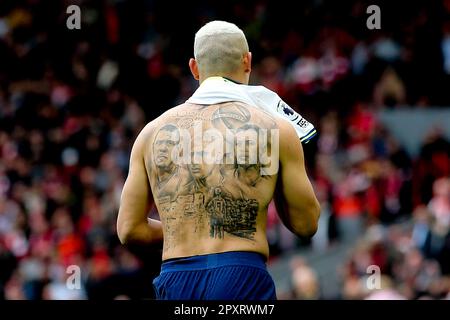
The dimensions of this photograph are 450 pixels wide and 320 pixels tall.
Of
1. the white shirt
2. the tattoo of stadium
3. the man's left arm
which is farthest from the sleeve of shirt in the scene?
the man's left arm

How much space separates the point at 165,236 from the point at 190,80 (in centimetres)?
1438

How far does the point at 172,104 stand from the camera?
19.1m

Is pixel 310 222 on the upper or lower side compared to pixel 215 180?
lower

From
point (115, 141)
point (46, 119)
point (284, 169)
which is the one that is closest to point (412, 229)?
point (115, 141)

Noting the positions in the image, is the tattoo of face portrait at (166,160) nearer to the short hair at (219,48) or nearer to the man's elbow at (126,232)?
the man's elbow at (126,232)

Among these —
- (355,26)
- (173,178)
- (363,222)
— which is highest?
(355,26)

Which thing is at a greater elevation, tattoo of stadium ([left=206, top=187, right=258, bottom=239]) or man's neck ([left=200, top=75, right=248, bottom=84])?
man's neck ([left=200, top=75, right=248, bottom=84])

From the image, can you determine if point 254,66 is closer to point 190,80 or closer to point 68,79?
point 190,80

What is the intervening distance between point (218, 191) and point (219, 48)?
633 millimetres

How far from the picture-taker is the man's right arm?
16.7 ft

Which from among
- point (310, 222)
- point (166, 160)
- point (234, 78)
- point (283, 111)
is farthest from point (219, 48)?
point (310, 222)

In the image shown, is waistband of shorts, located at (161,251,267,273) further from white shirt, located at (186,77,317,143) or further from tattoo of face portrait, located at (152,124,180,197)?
white shirt, located at (186,77,317,143)

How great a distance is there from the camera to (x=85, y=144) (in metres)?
18.0

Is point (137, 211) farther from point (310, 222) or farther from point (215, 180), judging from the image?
point (310, 222)
